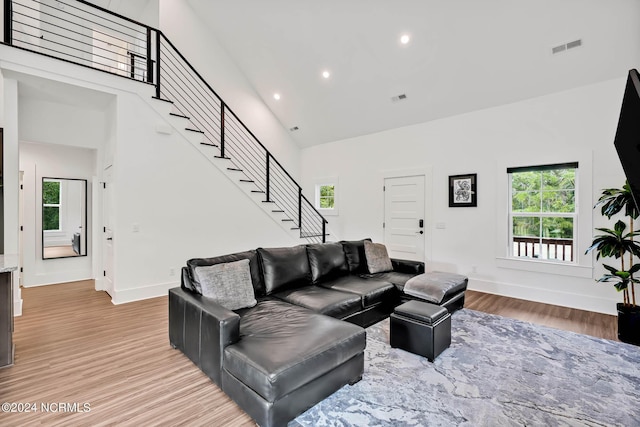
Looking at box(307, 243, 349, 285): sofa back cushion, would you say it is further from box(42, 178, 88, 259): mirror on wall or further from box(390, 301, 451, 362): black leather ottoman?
box(42, 178, 88, 259): mirror on wall

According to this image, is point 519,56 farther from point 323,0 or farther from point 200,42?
point 200,42

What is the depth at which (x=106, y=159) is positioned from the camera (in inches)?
191

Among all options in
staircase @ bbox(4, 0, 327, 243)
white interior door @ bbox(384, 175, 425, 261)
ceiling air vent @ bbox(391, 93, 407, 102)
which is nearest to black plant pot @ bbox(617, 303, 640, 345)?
white interior door @ bbox(384, 175, 425, 261)

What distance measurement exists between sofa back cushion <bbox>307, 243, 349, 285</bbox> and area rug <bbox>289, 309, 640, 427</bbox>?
3.21ft

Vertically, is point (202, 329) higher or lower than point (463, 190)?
lower

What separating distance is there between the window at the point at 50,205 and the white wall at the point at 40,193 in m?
0.06

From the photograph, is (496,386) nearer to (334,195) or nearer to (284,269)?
(284,269)

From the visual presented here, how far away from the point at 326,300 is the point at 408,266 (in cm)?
177

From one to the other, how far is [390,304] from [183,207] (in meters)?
3.43

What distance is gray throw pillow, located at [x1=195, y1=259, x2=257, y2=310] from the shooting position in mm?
2660

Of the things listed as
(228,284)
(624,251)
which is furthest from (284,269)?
(624,251)

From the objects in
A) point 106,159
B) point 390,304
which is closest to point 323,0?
point 106,159

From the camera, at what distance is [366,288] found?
11.5ft

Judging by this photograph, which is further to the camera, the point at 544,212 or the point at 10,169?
the point at 544,212
